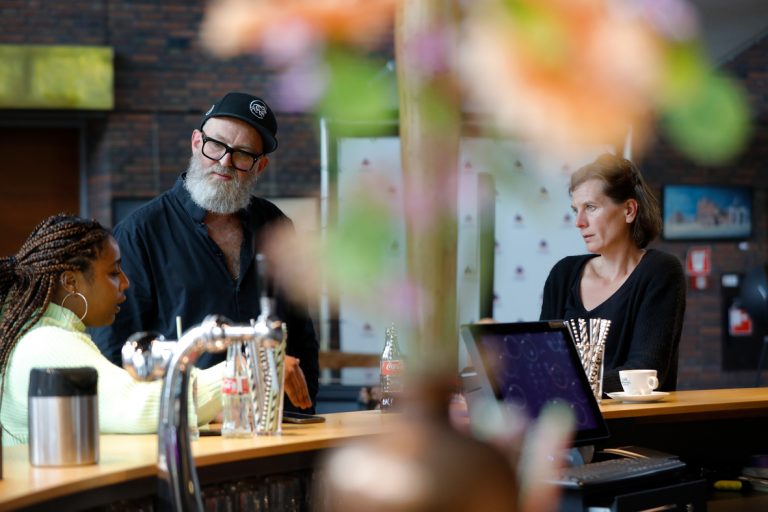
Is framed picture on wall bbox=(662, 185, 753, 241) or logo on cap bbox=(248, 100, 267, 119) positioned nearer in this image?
logo on cap bbox=(248, 100, 267, 119)

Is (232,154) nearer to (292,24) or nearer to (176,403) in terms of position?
(176,403)

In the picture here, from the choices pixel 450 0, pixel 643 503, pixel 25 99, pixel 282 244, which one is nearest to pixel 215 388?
pixel 643 503

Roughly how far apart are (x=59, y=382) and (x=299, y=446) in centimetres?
53

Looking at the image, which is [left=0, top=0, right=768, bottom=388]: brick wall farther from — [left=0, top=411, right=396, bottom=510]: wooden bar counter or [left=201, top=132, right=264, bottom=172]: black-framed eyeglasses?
[left=0, top=411, right=396, bottom=510]: wooden bar counter

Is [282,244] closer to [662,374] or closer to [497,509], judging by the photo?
[497,509]

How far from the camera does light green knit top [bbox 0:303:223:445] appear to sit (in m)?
2.03

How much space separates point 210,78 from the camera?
30.9 ft

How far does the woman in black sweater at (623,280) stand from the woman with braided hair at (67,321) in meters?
1.33

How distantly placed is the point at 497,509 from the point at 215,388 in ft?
5.72

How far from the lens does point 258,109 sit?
3.11 m

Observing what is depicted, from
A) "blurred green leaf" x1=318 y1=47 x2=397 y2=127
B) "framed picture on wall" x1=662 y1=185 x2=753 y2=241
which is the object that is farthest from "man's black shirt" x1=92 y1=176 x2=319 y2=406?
"framed picture on wall" x1=662 y1=185 x2=753 y2=241

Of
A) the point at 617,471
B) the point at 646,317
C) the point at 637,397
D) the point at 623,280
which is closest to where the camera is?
the point at 617,471

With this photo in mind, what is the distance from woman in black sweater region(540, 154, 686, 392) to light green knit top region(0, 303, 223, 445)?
4.35ft

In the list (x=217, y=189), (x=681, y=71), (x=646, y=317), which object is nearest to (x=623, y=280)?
(x=646, y=317)
